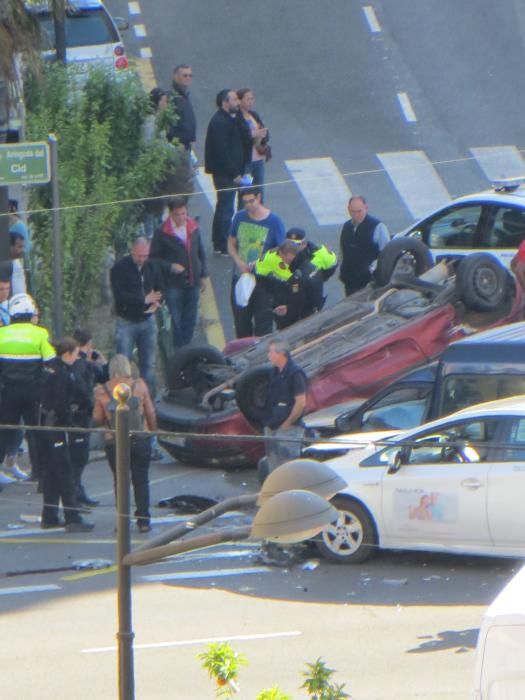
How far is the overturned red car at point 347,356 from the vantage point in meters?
14.6

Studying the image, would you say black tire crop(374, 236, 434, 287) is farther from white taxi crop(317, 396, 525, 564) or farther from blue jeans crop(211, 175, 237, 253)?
blue jeans crop(211, 175, 237, 253)

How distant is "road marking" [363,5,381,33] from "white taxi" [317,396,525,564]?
1794 cm

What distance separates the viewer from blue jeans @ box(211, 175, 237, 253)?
64.7ft

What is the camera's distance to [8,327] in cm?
1415

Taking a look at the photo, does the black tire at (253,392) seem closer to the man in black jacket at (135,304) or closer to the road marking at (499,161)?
the man in black jacket at (135,304)

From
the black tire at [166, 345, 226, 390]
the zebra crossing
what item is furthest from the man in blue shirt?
the zebra crossing

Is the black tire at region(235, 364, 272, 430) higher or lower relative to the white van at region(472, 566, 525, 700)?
higher

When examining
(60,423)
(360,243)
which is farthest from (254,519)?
(360,243)

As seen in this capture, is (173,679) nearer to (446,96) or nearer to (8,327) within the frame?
(8,327)

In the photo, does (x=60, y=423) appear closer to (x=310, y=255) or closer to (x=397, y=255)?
(x=310, y=255)

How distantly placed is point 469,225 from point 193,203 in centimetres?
578

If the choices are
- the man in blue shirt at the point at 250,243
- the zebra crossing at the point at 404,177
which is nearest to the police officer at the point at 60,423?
the man in blue shirt at the point at 250,243

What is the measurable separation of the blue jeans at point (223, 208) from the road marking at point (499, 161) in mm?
5113

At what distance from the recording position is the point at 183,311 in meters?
16.9
